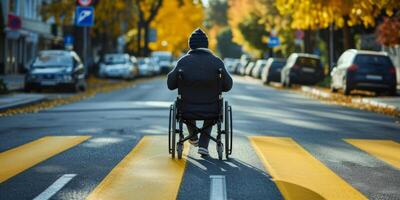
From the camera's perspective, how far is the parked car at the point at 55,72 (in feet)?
93.2

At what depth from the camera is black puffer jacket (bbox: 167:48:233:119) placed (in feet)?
30.1

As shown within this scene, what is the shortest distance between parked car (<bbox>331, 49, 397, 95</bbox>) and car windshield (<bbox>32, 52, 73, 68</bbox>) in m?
9.79

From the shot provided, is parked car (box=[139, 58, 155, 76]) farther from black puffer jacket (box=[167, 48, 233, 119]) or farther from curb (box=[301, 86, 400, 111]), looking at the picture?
black puffer jacket (box=[167, 48, 233, 119])

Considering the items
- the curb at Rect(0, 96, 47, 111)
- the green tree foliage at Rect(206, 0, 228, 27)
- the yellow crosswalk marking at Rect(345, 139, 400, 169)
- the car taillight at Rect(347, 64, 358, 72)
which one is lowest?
the curb at Rect(0, 96, 47, 111)

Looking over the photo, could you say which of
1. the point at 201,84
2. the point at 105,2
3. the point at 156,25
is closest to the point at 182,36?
the point at 156,25

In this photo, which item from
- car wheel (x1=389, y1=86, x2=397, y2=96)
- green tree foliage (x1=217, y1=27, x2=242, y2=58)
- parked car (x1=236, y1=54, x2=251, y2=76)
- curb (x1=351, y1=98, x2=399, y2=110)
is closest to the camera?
curb (x1=351, y1=98, x2=399, y2=110)

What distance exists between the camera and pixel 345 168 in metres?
9.06

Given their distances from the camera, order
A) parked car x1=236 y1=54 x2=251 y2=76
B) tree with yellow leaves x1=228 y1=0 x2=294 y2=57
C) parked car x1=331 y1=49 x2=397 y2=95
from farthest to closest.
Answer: parked car x1=236 y1=54 x2=251 y2=76 → tree with yellow leaves x1=228 y1=0 x2=294 y2=57 → parked car x1=331 y1=49 x2=397 y2=95

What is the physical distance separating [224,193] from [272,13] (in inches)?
2194

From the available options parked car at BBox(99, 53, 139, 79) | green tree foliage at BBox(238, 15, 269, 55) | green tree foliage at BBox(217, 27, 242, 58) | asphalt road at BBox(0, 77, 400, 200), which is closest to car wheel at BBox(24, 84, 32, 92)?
asphalt road at BBox(0, 77, 400, 200)

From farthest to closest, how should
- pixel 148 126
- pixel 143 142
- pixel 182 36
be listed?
pixel 182 36 → pixel 148 126 → pixel 143 142

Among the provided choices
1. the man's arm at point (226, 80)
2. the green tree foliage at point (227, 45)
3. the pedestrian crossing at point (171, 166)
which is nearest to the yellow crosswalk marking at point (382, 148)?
the pedestrian crossing at point (171, 166)

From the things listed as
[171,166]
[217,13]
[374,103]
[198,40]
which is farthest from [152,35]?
[217,13]

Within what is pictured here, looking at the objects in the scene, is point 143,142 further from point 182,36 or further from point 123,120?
point 182,36
